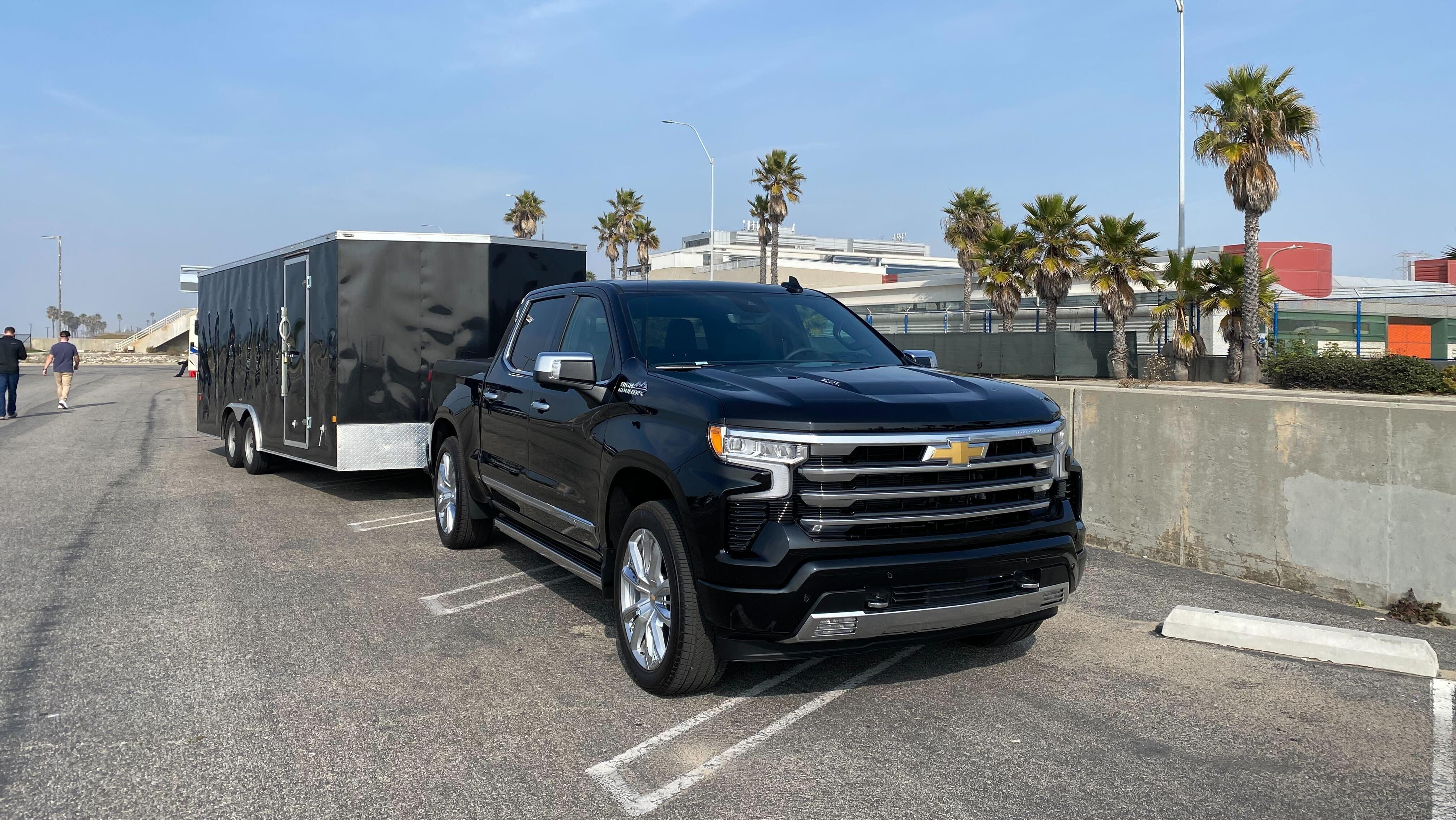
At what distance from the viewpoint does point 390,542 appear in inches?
334

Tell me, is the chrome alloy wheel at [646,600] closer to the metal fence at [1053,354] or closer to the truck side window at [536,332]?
the truck side window at [536,332]

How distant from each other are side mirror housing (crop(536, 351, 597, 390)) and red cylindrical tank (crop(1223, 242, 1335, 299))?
2528 inches

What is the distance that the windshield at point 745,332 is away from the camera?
5645 mm

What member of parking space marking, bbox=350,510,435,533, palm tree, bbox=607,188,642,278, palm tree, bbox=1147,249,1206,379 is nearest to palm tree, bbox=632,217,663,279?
palm tree, bbox=607,188,642,278

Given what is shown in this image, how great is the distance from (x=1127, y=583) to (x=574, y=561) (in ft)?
12.0

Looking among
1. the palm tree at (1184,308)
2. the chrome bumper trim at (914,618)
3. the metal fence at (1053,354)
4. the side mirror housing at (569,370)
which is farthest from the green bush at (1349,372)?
the side mirror housing at (569,370)

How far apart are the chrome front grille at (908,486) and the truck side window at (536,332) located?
2705 mm

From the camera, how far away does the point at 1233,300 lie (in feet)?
104

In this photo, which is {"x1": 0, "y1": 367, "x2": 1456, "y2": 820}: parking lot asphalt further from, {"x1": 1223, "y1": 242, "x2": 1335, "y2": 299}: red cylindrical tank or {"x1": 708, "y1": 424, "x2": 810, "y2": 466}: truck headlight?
{"x1": 1223, "y1": 242, "x2": 1335, "y2": 299}: red cylindrical tank

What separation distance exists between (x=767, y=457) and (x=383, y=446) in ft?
21.9

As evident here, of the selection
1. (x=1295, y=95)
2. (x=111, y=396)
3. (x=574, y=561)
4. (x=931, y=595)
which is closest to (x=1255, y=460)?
(x=931, y=595)

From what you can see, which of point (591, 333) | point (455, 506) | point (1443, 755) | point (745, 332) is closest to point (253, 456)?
point (455, 506)

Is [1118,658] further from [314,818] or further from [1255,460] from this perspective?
[314,818]

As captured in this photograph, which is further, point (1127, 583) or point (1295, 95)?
point (1295, 95)
